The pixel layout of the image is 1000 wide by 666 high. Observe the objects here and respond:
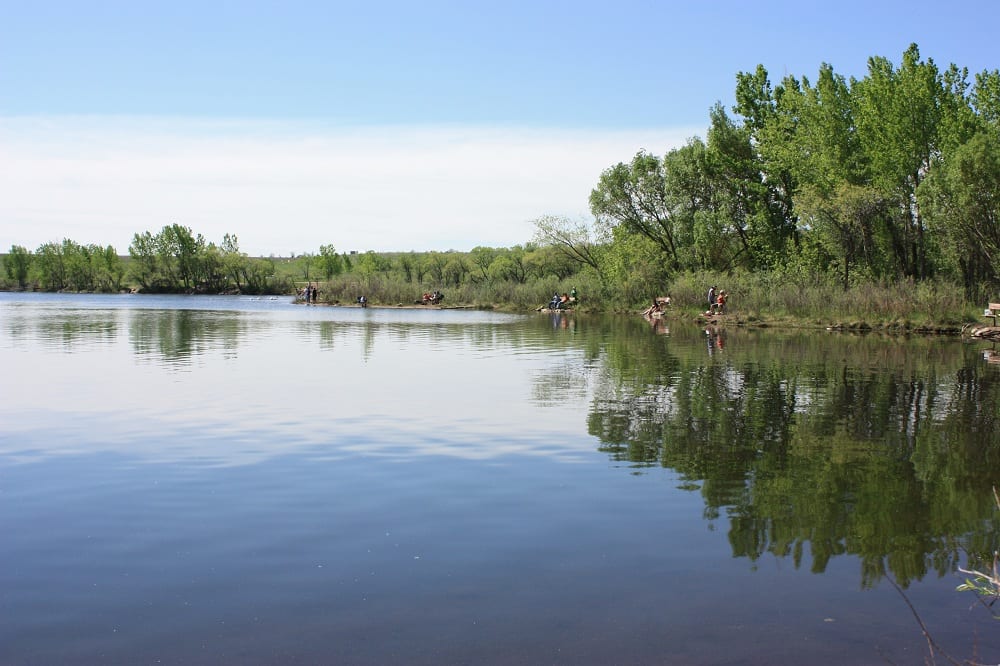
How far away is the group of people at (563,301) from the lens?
79188 millimetres

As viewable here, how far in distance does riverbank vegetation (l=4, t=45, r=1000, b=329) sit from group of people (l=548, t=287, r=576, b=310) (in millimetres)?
1119

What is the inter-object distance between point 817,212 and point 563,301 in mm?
31494

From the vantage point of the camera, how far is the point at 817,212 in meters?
51.1

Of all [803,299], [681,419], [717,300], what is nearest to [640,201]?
[717,300]

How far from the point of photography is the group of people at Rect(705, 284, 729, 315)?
55719 mm

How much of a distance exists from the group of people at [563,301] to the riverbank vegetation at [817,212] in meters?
1.12

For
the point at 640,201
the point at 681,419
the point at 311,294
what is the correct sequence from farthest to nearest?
1. the point at 311,294
2. the point at 640,201
3. the point at 681,419

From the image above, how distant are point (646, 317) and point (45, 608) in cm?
5787

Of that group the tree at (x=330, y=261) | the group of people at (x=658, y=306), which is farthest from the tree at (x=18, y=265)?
the group of people at (x=658, y=306)

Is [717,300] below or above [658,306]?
above

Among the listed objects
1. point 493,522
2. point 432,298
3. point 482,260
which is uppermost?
point 482,260

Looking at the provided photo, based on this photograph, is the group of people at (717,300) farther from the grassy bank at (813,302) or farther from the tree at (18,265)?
the tree at (18,265)

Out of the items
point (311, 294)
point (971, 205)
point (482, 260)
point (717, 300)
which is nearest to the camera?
point (971, 205)

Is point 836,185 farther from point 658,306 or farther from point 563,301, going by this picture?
point 563,301
